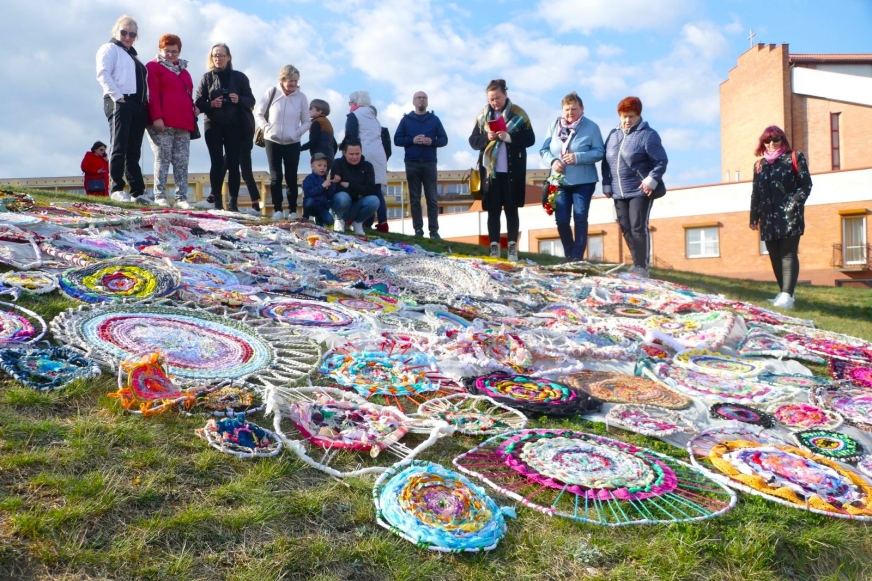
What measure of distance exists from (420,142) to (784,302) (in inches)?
161

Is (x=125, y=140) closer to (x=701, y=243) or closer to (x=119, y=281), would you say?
(x=119, y=281)

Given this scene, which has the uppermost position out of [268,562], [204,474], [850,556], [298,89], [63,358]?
[298,89]

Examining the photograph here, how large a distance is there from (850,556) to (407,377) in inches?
70.7

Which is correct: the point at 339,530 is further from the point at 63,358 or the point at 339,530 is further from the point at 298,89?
the point at 298,89

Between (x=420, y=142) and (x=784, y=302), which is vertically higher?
(x=420, y=142)

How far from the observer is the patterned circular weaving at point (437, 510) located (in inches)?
85.1

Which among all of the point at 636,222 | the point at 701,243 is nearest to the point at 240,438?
the point at 636,222

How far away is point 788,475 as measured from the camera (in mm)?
2816

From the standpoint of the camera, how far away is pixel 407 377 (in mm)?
3424

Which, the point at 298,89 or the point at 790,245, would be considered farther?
the point at 298,89

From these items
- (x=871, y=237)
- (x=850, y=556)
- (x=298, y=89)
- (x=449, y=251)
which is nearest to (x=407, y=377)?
(x=850, y=556)

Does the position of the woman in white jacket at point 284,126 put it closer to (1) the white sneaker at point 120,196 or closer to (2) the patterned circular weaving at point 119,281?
(1) the white sneaker at point 120,196

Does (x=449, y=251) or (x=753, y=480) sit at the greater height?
(x=449, y=251)

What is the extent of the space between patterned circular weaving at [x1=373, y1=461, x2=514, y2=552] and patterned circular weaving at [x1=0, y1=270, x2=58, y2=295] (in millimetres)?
2218
